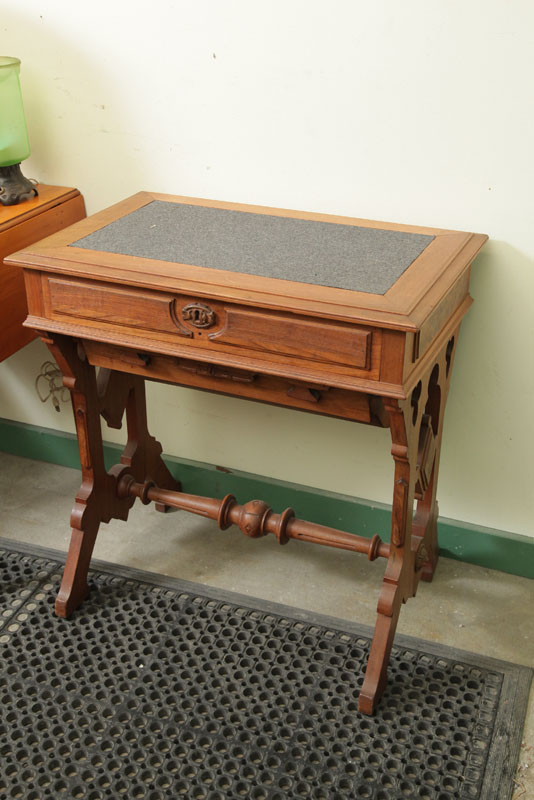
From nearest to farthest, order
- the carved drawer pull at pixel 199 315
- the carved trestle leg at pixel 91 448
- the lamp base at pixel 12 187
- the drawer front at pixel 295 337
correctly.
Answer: the drawer front at pixel 295 337
the carved drawer pull at pixel 199 315
the carved trestle leg at pixel 91 448
the lamp base at pixel 12 187

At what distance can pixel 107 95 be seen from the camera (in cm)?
249

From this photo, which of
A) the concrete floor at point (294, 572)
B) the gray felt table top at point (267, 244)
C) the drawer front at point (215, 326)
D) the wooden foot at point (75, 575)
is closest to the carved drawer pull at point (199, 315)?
the drawer front at point (215, 326)

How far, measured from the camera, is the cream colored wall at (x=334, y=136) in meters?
2.12

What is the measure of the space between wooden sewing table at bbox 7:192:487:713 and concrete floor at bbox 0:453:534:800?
18 centimetres

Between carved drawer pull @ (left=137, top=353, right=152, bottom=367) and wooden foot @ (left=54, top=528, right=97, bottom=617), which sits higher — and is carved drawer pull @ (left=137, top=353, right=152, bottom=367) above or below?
above

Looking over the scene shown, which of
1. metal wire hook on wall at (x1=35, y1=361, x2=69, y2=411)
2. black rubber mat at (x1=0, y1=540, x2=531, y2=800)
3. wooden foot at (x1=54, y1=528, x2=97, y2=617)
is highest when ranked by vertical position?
metal wire hook on wall at (x1=35, y1=361, x2=69, y2=411)

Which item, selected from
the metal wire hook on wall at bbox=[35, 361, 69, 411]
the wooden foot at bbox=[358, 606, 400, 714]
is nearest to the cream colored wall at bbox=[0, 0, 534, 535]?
the metal wire hook on wall at bbox=[35, 361, 69, 411]

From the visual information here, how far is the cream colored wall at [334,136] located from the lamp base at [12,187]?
0.17 meters

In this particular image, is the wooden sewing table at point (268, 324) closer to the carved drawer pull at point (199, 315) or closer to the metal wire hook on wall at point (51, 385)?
the carved drawer pull at point (199, 315)

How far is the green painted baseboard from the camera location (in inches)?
100

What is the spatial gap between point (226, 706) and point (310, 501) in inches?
30.6

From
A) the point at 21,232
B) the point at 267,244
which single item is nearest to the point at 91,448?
the point at 21,232

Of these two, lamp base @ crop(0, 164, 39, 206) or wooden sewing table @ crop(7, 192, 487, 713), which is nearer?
wooden sewing table @ crop(7, 192, 487, 713)

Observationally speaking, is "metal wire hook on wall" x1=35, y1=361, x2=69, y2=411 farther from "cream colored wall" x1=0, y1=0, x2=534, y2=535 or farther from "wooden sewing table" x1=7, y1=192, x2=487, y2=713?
"wooden sewing table" x1=7, y1=192, x2=487, y2=713
